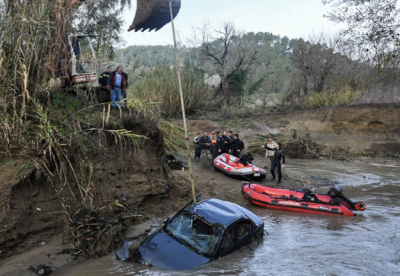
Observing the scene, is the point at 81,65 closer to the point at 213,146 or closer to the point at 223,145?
the point at 223,145

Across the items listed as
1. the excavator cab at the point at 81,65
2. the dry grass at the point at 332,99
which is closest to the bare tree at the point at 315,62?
the dry grass at the point at 332,99

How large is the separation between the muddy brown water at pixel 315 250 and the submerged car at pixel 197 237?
0.17m

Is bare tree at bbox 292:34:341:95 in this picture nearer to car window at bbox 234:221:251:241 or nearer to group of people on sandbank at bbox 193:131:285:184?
group of people on sandbank at bbox 193:131:285:184

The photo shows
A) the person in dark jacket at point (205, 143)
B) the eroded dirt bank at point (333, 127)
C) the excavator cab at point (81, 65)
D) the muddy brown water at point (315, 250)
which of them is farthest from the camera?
the eroded dirt bank at point (333, 127)

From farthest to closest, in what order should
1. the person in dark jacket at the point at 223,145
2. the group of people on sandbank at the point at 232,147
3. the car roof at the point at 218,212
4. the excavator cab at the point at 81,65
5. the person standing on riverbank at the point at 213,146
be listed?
1. the person standing on riverbank at the point at 213,146
2. the person in dark jacket at the point at 223,145
3. the group of people on sandbank at the point at 232,147
4. the excavator cab at the point at 81,65
5. the car roof at the point at 218,212

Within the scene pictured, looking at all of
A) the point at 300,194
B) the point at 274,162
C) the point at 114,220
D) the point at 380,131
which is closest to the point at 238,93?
the point at 380,131

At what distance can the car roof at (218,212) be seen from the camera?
7.44 meters

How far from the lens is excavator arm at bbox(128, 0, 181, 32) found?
12016mm

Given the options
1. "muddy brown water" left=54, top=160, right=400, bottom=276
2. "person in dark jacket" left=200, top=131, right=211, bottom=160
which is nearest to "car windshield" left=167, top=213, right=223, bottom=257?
"muddy brown water" left=54, top=160, right=400, bottom=276

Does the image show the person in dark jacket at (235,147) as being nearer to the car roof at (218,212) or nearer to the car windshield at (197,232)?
the car roof at (218,212)

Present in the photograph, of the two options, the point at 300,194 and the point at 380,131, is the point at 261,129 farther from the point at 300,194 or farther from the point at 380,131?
the point at 300,194

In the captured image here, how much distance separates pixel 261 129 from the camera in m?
25.4

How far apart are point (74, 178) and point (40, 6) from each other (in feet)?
12.9

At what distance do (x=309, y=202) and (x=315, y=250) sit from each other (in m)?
3.13
